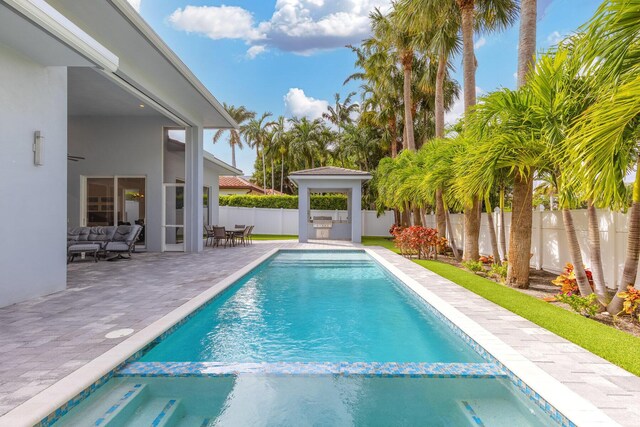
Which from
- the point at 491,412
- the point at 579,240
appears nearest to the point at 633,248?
the point at 579,240

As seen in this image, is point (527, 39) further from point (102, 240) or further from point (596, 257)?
point (102, 240)

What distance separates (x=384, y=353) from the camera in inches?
189

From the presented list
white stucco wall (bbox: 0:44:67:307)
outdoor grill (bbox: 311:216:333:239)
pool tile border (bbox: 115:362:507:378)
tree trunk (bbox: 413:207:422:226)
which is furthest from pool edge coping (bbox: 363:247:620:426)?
outdoor grill (bbox: 311:216:333:239)

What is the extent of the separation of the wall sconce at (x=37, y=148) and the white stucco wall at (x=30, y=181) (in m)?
0.06

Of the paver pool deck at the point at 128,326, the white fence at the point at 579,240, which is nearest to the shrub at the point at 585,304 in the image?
the paver pool deck at the point at 128,326

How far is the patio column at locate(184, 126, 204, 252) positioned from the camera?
13.8 meters

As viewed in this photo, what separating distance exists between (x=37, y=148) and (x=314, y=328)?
5586mm

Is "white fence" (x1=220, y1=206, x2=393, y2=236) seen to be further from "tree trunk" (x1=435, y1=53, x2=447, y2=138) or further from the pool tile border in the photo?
the pool tile border

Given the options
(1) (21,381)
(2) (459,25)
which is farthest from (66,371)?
(2) (459,25)

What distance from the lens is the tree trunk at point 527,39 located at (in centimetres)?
844

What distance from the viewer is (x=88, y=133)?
46.1ft

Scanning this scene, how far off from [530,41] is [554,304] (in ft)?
18.9

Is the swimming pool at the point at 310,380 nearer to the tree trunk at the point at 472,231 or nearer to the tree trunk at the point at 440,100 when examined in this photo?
the tree trunk at the point at 472,231

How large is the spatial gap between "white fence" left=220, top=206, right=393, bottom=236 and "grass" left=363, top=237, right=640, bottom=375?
758 inches
